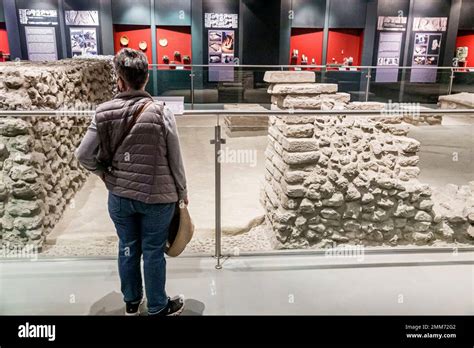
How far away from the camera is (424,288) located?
10.1 ft

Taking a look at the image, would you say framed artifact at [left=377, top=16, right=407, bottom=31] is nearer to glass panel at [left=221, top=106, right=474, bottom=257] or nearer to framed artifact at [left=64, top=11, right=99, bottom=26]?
glass panel at [left=221, top=106, right=474, bottom=257]

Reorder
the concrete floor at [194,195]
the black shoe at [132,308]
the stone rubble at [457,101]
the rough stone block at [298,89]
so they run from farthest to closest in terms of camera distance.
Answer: the stone rubble at [457,101] < the rough stone block at [298,89] < the concrete floor at [194,195] < the black shoe at [132,308]

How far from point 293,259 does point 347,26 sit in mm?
10183

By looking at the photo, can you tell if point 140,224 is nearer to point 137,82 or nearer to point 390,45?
point 137,82

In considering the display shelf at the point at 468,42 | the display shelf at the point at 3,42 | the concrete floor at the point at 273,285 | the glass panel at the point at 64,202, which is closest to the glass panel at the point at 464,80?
the display shelf at the point at 468,42

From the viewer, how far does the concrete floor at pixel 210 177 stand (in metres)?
4.05

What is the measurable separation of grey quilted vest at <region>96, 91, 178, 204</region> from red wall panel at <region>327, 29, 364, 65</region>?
10.8m

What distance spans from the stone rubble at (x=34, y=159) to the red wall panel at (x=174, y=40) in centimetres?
586

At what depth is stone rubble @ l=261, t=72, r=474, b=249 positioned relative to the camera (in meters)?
4.86

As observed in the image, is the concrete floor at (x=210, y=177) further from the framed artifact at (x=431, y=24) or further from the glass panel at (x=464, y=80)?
the framed artifact at (x=431, y=24)

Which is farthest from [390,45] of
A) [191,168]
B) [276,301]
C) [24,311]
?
[24,311]

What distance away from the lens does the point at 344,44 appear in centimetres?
1219

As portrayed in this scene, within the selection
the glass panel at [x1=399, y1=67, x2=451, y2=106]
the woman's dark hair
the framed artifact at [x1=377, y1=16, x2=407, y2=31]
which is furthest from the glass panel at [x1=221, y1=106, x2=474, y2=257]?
the framed artifact at [x1=377, y1=16, x2=407, y2=31]
